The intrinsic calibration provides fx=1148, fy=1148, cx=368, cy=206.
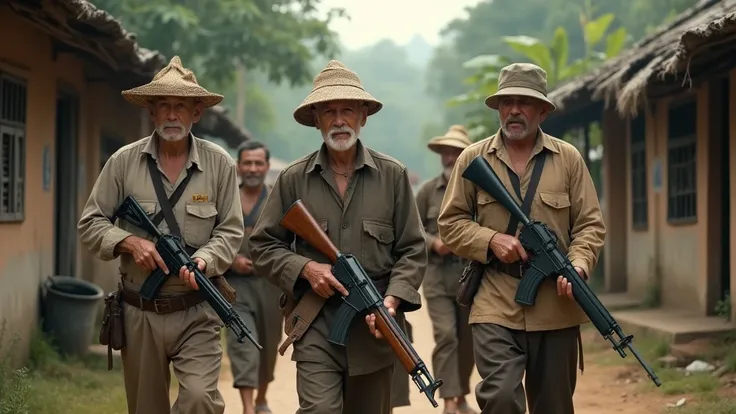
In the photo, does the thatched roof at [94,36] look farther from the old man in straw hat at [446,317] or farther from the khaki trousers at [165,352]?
the khaki trousers at [165,352]

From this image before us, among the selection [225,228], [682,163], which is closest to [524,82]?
[225,228]

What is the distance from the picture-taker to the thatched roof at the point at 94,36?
8.47 metres

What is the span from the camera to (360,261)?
19.1 ft

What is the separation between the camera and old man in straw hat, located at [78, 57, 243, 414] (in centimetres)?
580

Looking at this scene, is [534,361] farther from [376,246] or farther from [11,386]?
[11,386]

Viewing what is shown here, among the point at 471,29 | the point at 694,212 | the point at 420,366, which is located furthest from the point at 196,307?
the point at 471,29

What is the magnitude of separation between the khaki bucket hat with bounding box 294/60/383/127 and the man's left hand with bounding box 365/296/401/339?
3.31 feet

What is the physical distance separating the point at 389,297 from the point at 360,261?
26 cm

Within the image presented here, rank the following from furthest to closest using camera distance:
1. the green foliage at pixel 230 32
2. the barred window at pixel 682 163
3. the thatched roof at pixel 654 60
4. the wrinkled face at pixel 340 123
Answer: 1. the green foliage at pixel 230 32
2. the barred window at pixel 682 163
3. the thatched roof at pixel 654 60
4. the wrinkled face at pixel 340 123

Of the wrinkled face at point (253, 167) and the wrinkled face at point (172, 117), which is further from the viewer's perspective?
the wrinkled face at point (253, 167)

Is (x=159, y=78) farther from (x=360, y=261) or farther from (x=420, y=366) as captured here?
(x=420, y=366)

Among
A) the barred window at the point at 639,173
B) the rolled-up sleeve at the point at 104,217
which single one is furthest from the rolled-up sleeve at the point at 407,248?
the barred window at the point at 639,173

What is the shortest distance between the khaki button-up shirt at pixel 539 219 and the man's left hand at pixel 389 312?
0.56m

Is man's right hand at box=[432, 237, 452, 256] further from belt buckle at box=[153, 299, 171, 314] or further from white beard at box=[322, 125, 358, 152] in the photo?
belt buckle at box=[153, 299, 171, 314]
